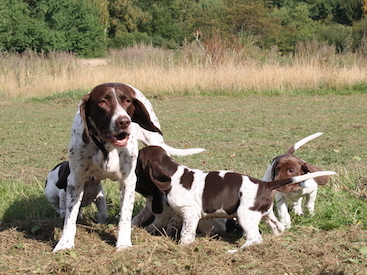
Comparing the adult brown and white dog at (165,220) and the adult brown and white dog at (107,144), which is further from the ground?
the adult brown and white dog at (107,144)

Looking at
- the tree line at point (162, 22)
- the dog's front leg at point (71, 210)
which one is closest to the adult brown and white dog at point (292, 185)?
the dog's front leg at point (71, 210)

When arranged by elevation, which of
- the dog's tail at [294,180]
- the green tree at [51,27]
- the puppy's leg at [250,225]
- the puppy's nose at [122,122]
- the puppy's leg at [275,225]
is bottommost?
the green tree at [51,27]

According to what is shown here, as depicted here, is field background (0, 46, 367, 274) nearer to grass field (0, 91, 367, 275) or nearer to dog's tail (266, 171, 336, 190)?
grass field (0, 91, 367, 275)

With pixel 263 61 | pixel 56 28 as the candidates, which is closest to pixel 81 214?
pixel 263 61

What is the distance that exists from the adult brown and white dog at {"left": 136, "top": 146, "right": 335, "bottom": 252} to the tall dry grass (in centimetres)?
1349

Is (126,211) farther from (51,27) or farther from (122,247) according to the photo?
(51,27)

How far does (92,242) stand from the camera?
4500mm

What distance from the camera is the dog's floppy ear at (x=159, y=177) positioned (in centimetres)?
451

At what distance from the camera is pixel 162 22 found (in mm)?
54625

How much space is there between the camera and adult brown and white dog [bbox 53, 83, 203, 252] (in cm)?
388

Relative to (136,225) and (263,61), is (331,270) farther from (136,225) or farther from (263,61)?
(263,61)

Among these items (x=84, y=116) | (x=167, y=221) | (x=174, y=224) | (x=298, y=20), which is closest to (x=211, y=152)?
(x=167, y=221)

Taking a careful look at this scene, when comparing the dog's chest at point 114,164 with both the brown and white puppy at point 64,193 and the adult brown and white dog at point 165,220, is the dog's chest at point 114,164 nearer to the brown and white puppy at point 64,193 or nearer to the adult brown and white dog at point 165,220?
the adult brown and white dog at point 165,220

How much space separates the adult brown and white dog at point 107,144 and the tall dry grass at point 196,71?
13721 mm
